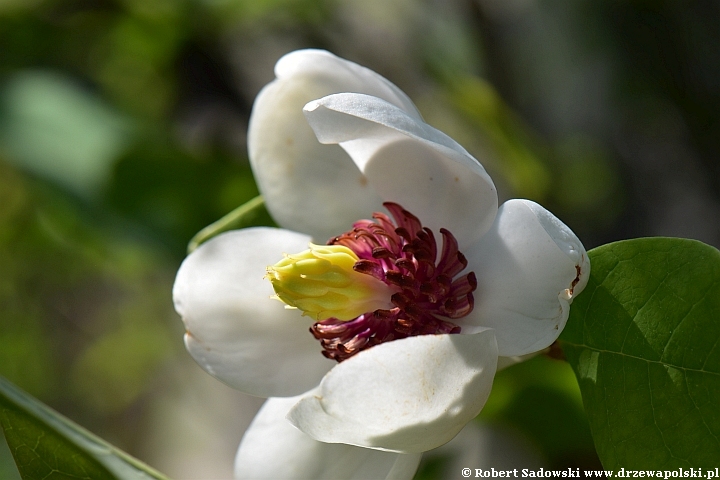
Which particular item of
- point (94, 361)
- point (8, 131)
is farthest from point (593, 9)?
point (94, 361)

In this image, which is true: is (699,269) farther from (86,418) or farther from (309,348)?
(86,418)

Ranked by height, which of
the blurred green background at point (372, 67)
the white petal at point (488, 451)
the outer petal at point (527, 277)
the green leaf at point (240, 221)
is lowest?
the white petal at point (488, 451)

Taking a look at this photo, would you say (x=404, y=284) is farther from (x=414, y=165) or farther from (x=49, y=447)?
(x=49, y=447)

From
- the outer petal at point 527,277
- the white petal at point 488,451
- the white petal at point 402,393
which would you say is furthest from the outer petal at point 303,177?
the white petal at point 488,451

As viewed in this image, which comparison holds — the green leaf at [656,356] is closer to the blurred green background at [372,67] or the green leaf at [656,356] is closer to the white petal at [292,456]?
the white petal at [292,456]

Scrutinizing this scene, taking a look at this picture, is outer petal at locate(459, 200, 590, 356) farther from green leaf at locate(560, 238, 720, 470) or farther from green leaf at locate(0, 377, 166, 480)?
green leaf at locate(0, 377, 166, 480)

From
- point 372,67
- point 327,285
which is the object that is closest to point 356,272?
point 327,285

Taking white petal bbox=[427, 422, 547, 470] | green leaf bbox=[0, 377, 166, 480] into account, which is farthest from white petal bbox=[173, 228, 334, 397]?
white petal bbox=[427, 422, 547, 470]
